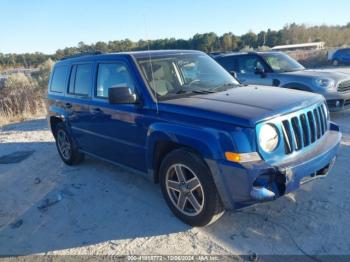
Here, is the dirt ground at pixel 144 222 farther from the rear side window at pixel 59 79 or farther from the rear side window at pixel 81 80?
the rear side window at pixel 59 79

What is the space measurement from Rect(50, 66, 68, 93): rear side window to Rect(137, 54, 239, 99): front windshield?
222 cm

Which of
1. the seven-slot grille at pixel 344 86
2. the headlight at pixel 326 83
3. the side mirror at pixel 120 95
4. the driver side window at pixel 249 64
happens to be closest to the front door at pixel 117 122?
the side mirror at pixel 120 95

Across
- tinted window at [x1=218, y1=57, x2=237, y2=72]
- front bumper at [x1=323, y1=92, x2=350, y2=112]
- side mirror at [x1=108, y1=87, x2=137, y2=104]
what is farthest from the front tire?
tinted window at [x1=218, y1=57, x2=237, y2=72]

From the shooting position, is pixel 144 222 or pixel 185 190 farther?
pixel 144 222

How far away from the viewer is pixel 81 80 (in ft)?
17.4

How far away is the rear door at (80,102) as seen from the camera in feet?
16.6

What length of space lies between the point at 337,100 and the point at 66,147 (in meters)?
6.21

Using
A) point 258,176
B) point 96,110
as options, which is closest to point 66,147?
point 96,110

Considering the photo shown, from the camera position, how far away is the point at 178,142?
3.51 metres

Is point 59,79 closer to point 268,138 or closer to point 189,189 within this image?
point 189,189

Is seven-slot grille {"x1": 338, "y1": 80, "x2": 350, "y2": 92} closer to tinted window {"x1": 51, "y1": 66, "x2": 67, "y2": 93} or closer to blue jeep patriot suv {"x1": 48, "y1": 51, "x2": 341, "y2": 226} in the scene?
blue jeep patriot suv {"x1": 48, "y1": 51, "x2": 341, "y2": 226}

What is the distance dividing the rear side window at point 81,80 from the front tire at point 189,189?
6.69ft

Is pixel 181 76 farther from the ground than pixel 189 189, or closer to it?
farther from the ground

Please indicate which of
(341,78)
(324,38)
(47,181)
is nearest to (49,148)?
(47,181)
